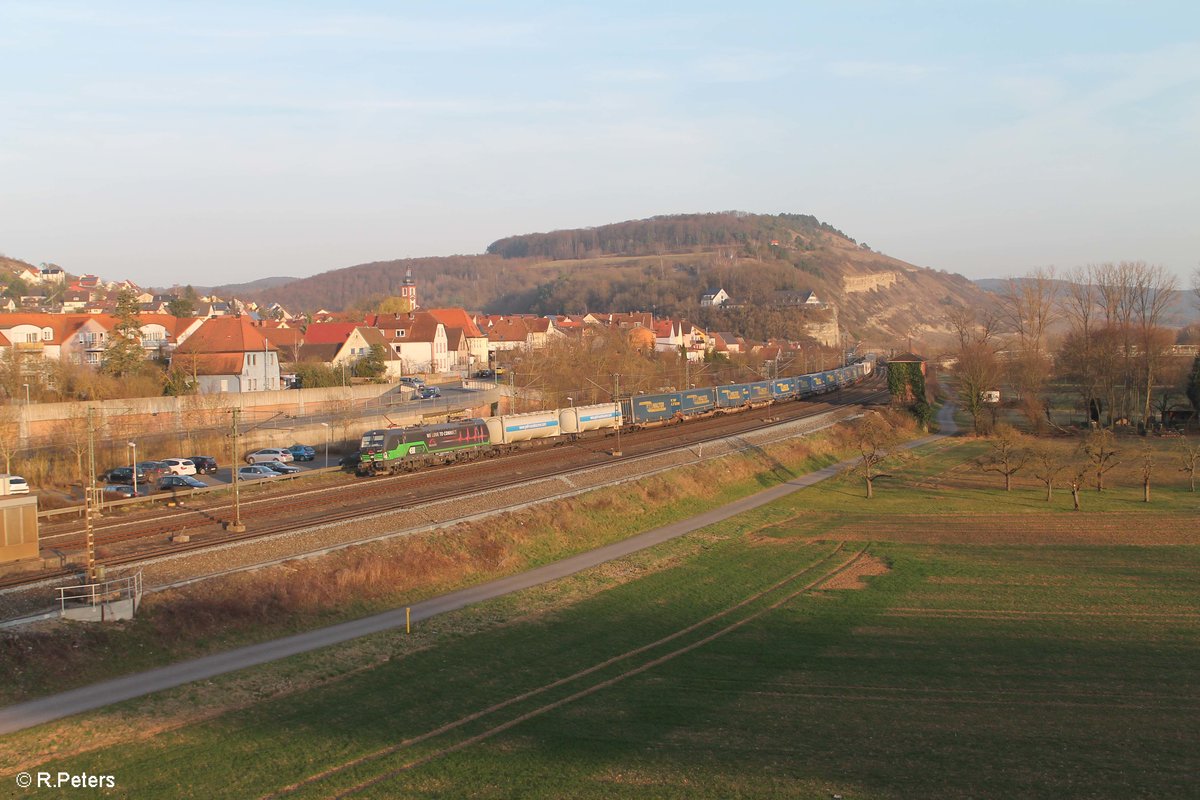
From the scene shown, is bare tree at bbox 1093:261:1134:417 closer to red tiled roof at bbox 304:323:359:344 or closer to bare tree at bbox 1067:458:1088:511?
bare tree at bbox 1067:458:1088:511

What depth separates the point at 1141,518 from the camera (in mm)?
39719

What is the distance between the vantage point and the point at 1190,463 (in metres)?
47.2

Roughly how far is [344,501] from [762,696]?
22356mm

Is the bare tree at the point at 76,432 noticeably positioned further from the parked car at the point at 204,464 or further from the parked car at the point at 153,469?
the parked car at the point at 204,464

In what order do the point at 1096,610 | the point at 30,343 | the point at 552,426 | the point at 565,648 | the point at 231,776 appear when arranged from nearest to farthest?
the point at 231,776 < the point at 565,648 < the point at 1096,610 < the point at 552,426 < the point at 30,343

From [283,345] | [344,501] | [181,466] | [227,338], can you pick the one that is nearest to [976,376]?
[344,501]

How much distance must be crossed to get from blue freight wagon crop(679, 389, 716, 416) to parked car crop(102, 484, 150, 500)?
135 ft

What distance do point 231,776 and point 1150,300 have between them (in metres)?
84.2

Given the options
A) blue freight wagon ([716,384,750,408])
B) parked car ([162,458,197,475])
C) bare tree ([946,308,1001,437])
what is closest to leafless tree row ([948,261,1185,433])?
bare tree ([946,308,1001,437])

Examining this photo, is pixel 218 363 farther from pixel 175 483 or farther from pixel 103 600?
pixel 103 600

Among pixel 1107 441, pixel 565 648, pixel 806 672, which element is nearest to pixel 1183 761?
pixel 806 672

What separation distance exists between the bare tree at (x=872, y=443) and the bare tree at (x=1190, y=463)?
15420 mm

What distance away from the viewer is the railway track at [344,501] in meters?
28.9

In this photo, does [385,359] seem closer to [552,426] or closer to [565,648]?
[552,426]
